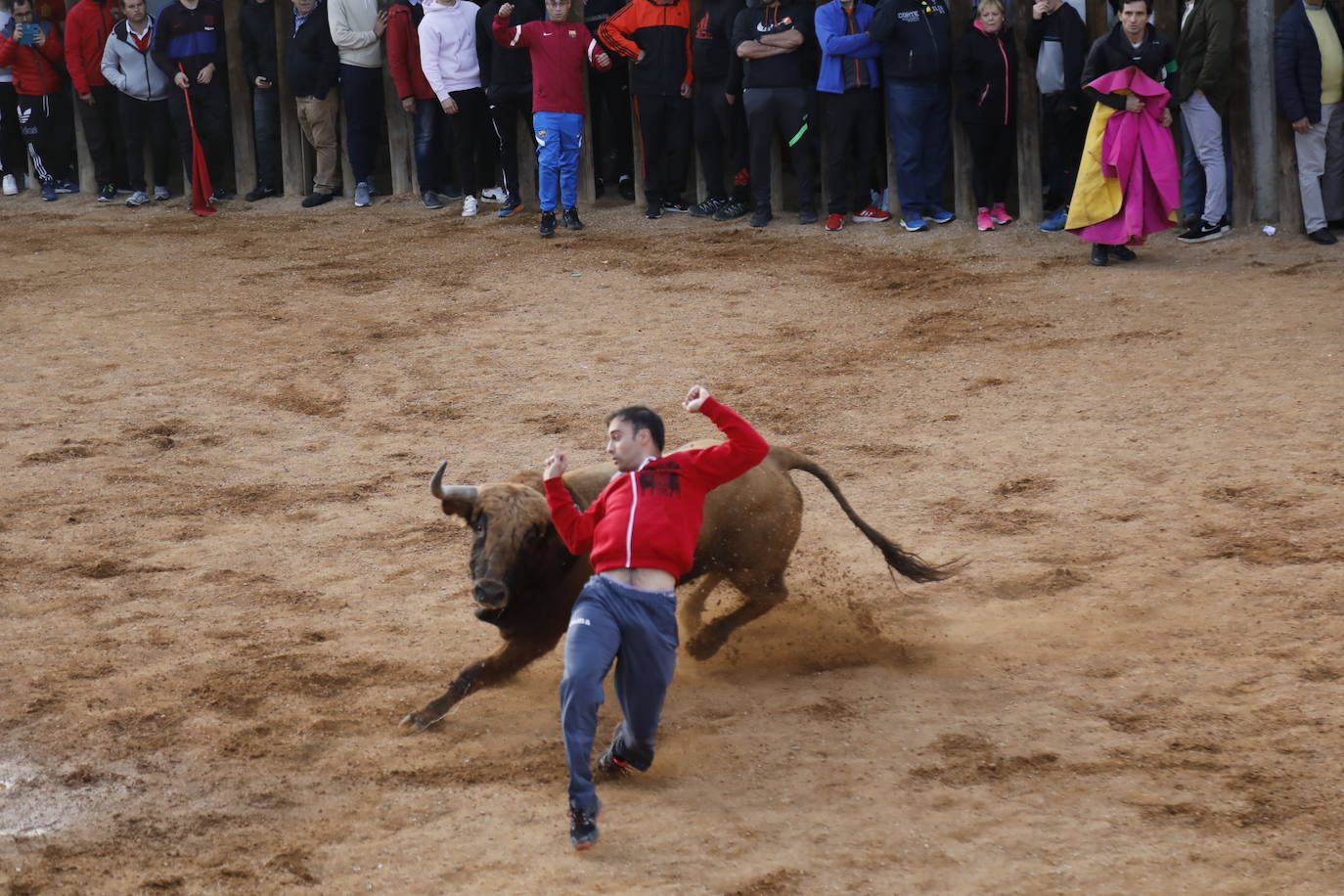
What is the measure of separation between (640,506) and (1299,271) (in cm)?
806

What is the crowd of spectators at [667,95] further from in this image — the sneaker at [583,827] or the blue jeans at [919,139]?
the sneaker at [583,827]

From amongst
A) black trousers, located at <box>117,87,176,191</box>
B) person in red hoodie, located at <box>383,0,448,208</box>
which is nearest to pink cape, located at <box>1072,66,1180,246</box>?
person in red hoodie, located at <box>383,0,448,208</box>

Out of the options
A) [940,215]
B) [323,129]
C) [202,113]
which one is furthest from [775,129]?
[202,113]

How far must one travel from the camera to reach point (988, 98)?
42.8 feet

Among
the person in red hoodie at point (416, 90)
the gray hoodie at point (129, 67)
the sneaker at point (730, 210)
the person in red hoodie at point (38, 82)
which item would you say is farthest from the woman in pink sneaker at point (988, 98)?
the person in red hoodie at point (38, 82)

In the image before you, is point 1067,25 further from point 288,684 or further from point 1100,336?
point 288,684

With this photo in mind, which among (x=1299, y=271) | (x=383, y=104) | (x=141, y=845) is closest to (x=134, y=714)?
(x=141, y=845)

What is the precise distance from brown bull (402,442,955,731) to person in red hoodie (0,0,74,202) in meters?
12.2

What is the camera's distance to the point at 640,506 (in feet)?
18.1

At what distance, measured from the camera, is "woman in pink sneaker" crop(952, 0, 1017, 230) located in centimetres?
1299

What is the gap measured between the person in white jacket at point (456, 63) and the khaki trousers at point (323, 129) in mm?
1438

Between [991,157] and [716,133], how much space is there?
251 centimetres

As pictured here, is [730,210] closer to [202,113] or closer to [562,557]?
[202,113]

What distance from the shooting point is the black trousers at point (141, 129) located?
53.1 feet
